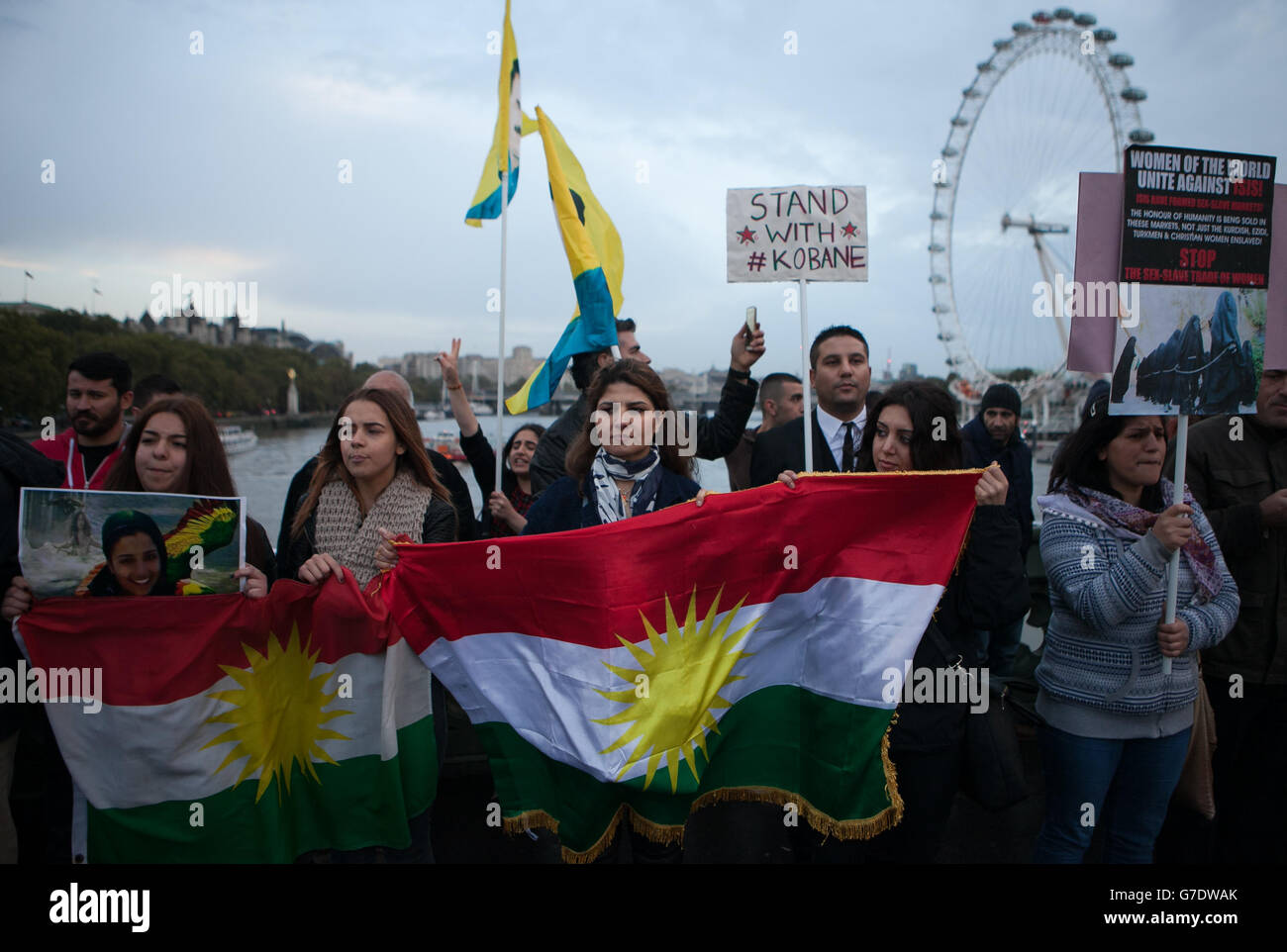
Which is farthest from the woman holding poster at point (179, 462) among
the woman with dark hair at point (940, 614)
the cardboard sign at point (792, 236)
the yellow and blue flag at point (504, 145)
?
the yellow and blue flag at point (504, 145)

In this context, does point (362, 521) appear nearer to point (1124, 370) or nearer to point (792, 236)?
point (792, 236)

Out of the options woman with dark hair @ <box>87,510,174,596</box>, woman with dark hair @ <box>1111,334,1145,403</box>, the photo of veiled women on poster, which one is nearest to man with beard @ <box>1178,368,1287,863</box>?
the photo of veiled women on poster

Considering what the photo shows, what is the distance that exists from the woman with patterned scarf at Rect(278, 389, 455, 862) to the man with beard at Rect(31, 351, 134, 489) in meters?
1.37

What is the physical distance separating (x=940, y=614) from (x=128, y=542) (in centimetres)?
273

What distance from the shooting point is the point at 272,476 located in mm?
42938

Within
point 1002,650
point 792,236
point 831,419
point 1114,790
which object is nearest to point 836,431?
point 831,419

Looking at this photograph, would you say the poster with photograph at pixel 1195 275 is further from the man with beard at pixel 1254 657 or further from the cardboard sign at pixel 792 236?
the cardboard sign at pixel 792 236

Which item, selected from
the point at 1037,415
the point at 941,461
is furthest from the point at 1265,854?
the point at 1037,415

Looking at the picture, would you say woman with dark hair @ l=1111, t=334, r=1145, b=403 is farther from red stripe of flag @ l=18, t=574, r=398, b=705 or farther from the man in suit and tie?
red stripe of flag @ l=18, t=574, r=398, b=705

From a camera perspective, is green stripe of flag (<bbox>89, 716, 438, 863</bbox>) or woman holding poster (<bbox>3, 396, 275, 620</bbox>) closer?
green stripe of flag (<bbox>89, 716, 438, 863</bbox>)

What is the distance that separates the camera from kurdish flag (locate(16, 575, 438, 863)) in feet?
9.30

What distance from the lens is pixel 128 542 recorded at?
2.79 metres

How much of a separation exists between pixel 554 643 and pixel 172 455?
1.55m
